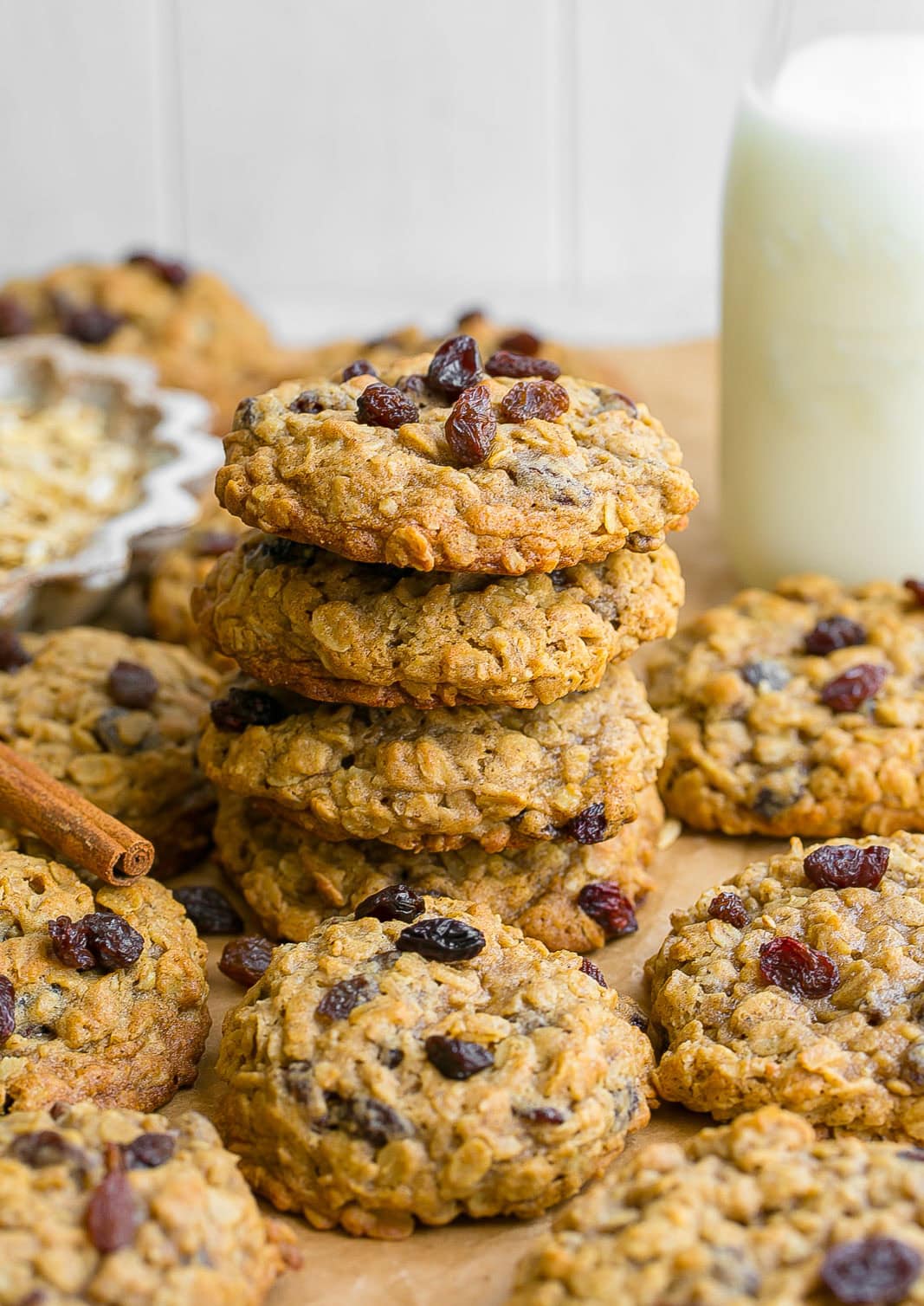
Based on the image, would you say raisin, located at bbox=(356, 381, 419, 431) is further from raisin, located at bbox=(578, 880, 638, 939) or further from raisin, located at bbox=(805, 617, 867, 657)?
raisin, located at bbox=(805, 617, 867, 657)

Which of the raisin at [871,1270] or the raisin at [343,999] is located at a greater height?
the raisin at [343,999]

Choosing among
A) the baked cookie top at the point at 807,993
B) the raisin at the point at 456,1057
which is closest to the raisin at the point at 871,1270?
the baked cookie top at the point at 807,993

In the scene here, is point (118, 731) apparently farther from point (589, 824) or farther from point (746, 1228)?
point (746, 1228)

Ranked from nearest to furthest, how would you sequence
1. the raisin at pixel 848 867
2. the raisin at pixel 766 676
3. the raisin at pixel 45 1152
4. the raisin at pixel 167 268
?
1. the raisin at pixel 45 1152
2. the raisin at pixel 848 867
3. the raisin at pixel 766 676
4. the raisin at pixel 167 268

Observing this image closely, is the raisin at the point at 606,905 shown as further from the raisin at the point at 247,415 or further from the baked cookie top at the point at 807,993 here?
the raisin at the point at 247,415

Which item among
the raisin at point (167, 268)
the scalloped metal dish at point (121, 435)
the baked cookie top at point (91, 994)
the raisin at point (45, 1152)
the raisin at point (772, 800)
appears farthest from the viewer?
the raisin at point (167, 268)


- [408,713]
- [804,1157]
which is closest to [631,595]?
[408,713]

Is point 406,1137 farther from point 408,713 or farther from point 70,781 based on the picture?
A: point 70,781
